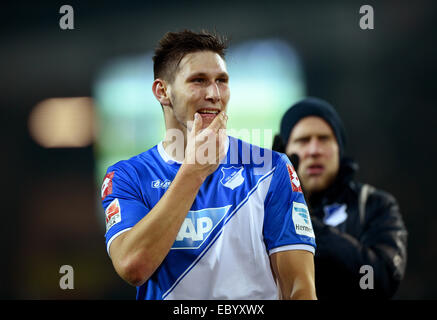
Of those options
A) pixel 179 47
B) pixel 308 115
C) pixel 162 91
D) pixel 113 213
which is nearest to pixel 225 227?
pixel 113 213

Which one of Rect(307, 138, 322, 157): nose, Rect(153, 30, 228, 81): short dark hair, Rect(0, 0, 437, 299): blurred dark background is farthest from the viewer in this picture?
Rect(0, 0, 437, 299): blurred dark background

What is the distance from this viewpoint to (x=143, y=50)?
879cm

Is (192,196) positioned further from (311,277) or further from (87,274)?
(87,274)

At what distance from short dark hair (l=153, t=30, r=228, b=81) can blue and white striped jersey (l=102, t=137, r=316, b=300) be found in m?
0.59

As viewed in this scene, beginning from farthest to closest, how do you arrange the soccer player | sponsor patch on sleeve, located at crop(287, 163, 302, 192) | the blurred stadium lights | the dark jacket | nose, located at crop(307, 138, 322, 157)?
the blurred stadium lights, nose, located at crop(307, 138, 322, 157), the dark jacket, sponsor patch on sleeve, located at crop(287, 163, 302, 192), the soccer player

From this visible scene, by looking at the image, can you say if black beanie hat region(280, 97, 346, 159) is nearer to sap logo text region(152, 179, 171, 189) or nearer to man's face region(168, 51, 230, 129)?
man's face region(168, 51, 230, 129)

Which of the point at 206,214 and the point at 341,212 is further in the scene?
the point at 341,212

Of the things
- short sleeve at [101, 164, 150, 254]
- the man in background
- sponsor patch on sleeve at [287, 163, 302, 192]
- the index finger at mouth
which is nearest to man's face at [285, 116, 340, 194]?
the man in background

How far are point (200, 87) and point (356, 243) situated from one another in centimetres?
158

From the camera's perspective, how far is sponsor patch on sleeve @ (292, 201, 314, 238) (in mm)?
2271

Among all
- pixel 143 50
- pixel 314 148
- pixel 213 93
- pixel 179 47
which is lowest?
pixel 314 148

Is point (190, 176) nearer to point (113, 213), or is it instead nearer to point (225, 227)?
point (225, 227)
